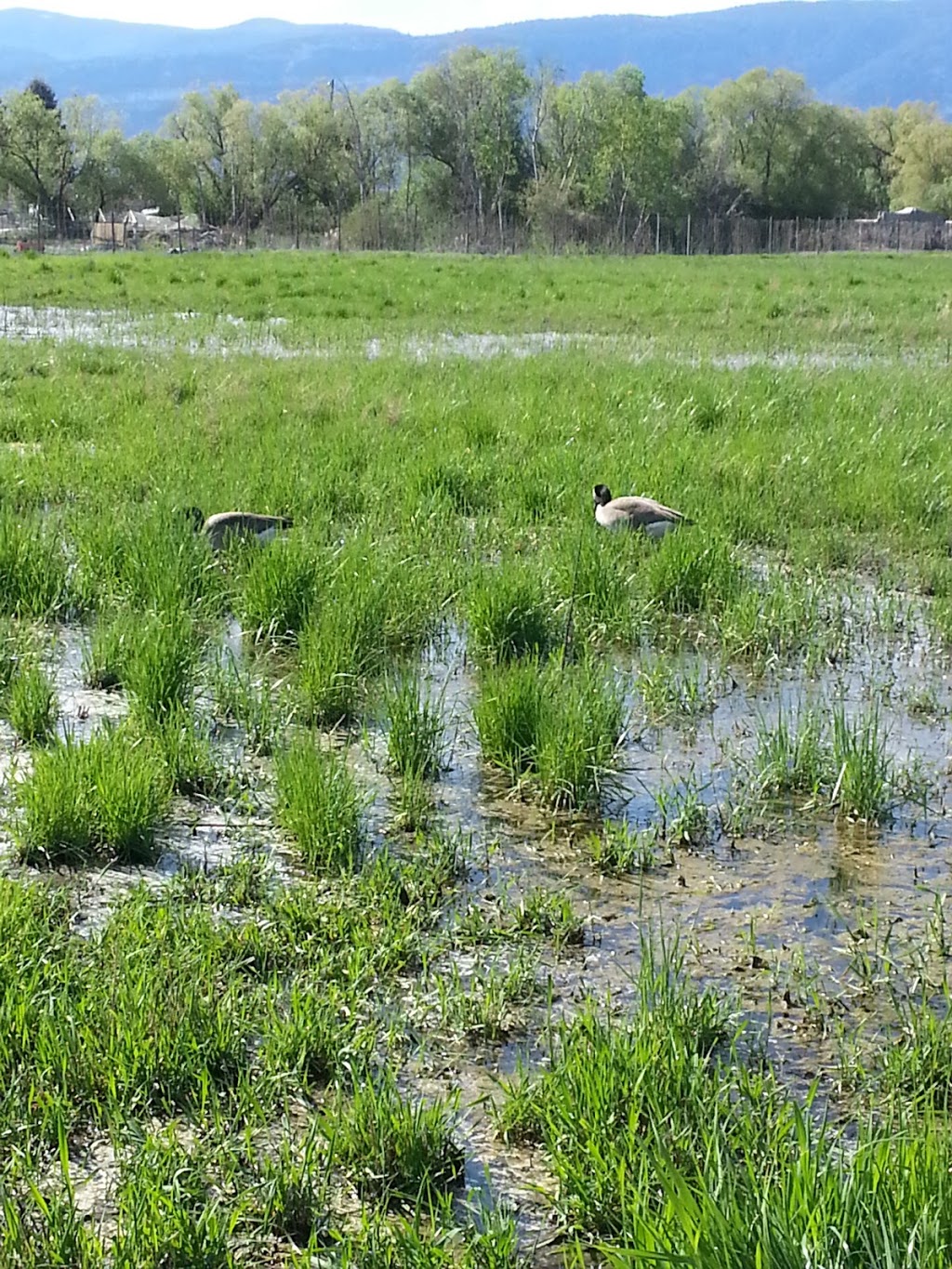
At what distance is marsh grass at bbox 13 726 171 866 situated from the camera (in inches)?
177

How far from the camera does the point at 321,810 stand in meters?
4.63

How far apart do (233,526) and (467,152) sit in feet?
271

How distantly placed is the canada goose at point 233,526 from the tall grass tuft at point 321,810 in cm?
319

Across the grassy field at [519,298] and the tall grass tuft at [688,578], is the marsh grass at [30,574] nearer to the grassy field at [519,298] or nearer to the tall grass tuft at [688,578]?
the tall grass tuft at [688,578]

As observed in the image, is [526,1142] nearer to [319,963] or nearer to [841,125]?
[319,963]

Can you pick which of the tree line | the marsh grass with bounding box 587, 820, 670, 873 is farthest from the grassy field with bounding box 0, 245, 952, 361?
the tree line

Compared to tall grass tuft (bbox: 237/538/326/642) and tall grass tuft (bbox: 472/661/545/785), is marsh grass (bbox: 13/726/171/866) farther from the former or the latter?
tall grass tuft (bbox: 237/538/326/642)

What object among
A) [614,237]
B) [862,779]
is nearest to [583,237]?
[614,237]

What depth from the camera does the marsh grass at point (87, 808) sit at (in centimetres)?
449

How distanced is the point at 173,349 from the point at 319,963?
46.9 ft

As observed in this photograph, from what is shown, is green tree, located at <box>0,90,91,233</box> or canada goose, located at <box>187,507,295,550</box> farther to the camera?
green tree, located at <box>0,90,91,233</box>

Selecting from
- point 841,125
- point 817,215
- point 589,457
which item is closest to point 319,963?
point 589,457

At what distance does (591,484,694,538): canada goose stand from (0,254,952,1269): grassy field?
23 centimetres

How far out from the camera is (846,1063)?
11.0 feet
